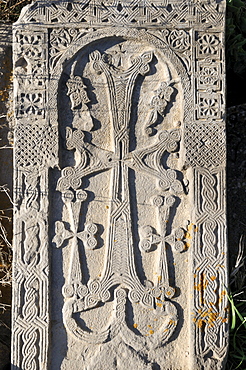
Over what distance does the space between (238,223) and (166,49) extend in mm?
1694

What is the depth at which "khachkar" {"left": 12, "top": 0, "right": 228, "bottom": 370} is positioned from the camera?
3635 mm

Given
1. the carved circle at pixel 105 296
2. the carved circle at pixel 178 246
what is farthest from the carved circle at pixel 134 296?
the carved circle at pixel 178 246

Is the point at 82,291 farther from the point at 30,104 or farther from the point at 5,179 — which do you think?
the point at 30,104

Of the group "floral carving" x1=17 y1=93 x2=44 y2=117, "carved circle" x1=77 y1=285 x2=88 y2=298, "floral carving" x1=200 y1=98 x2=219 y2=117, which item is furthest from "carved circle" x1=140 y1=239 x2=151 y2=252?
"floral carving" x1=17 y1=93 x2=44 y2=117

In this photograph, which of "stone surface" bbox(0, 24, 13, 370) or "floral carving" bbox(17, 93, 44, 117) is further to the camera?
"stone surface" bbox(0, 24, 13, 370)

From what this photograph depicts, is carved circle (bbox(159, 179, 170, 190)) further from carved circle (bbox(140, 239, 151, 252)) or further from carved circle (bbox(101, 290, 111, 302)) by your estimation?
carved circle (bbox(101, 290, 111, 302))

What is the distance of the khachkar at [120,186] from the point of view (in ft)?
11.9

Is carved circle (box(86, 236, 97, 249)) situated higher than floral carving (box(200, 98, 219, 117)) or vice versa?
floral carving (box(200, 98, 219, 117))

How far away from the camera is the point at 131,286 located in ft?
12.1

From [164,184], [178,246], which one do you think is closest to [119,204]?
[164,184]

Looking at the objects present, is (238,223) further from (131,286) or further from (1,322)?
(1,322)

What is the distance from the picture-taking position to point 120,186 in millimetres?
3771

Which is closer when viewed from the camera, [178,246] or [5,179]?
[178,246]

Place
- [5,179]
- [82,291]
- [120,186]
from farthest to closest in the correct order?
[5,179] → [120,186] → [82,291]
